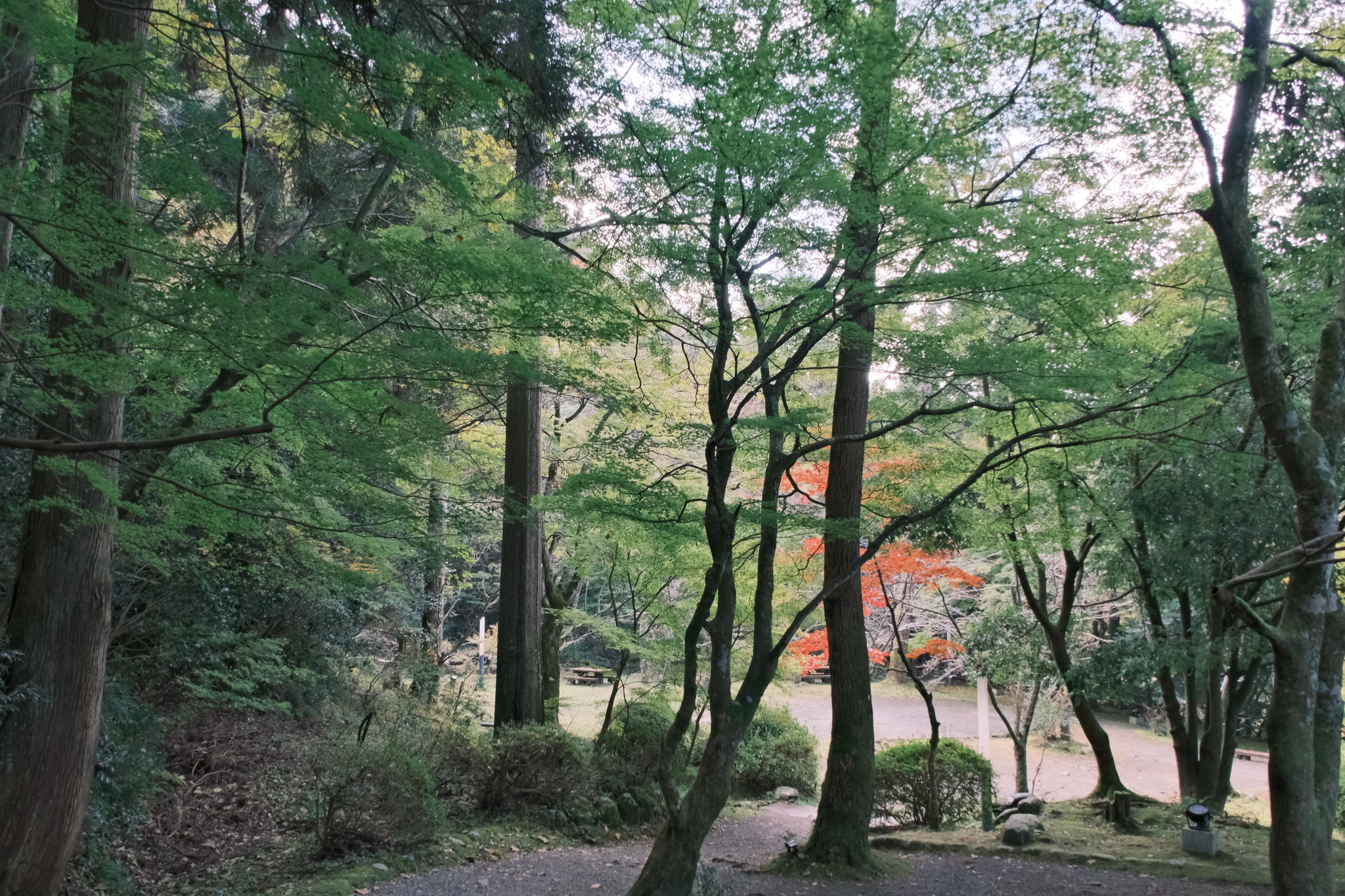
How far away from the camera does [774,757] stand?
11711 mm

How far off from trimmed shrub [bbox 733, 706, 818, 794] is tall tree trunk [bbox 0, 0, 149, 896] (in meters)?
8.36

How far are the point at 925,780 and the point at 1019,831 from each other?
1534 mm

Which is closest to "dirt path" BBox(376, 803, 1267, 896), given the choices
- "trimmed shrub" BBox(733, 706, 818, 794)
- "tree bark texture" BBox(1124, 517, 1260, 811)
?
"tree bark texture" BBox(1124, 517, 1260, 811)

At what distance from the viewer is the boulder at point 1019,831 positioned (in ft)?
24.3

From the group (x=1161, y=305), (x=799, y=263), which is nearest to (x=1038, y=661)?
(x=1161, y=305)

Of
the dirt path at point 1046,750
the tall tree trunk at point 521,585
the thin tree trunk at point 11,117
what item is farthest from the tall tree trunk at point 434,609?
the thin tree trunk at point 11,117

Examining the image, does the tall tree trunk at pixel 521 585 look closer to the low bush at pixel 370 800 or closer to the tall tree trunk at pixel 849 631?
the low bush at pixel 370 800

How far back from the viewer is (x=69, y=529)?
16.2 feet

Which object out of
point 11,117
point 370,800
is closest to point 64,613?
point 370,800

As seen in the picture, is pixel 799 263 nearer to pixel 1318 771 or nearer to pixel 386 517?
pixel 386 517

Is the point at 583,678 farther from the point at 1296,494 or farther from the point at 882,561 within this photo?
the point at 1296,494

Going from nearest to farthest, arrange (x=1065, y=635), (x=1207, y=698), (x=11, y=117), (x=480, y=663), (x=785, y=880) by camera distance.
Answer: (x=11, y=117) < (x=785, y=880) < (x=1207, y=698) < (x=1065, y=635) < (x=480, y=663)

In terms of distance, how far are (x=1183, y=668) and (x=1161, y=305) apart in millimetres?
3689

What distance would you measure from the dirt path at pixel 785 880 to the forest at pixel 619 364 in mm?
390
